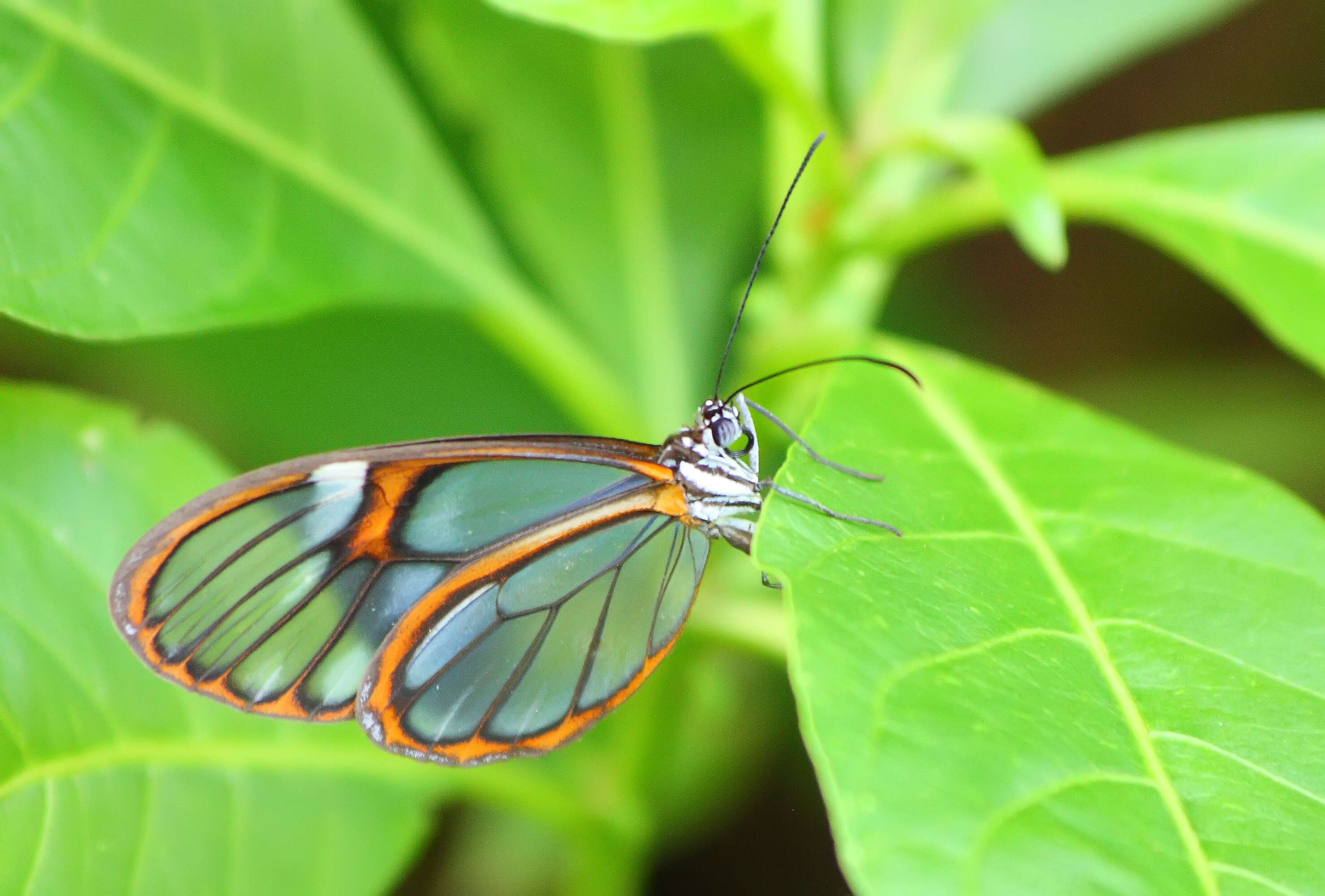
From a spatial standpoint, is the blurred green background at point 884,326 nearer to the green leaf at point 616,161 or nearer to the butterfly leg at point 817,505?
the green leaf at point 616,161

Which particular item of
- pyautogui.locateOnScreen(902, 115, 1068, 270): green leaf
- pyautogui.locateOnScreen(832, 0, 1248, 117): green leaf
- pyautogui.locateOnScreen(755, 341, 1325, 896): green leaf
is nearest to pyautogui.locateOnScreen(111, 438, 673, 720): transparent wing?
pyautogui.locateOnScreen(755, 341, 1325, 896): green leaf

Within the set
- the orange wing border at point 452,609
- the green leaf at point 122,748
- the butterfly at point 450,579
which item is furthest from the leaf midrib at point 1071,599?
the green leaf at point 122,748

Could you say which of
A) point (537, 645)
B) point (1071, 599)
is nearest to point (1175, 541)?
point (1071, 599)

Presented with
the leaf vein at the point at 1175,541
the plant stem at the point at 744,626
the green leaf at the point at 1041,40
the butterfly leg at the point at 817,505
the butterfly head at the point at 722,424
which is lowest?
the butterfly leg at the point at 817,505

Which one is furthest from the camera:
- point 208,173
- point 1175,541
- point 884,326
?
point 884,326

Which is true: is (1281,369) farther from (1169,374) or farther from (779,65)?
(779,65)

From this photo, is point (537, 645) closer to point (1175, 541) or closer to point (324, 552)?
point (324, 552)
